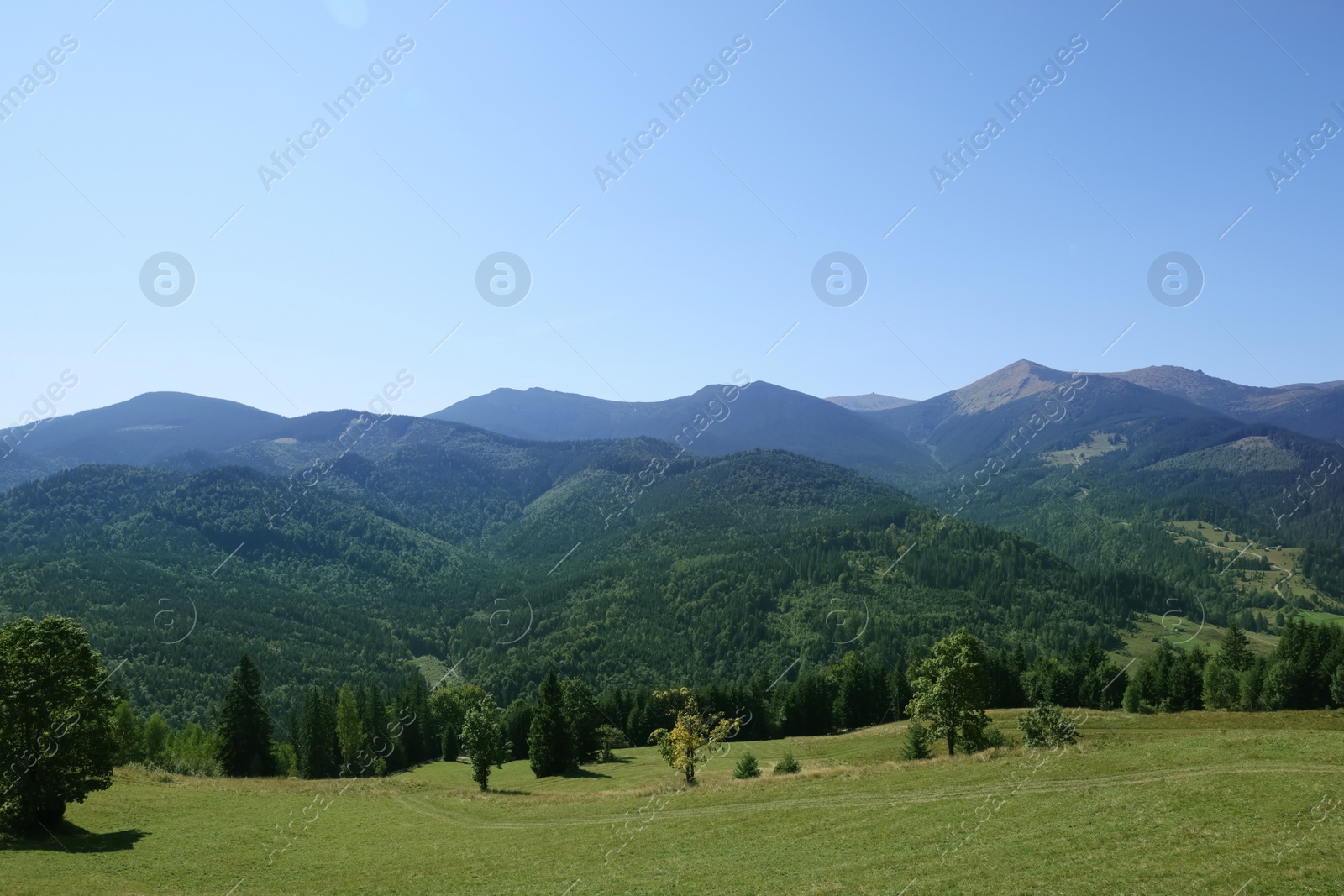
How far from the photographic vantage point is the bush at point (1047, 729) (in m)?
52.5

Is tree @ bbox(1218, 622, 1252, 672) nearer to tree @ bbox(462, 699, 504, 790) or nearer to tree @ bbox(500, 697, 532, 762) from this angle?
tree @ bbox(462, 699, 504, 790)

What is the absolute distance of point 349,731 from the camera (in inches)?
3580

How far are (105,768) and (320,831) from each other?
42.6 ft

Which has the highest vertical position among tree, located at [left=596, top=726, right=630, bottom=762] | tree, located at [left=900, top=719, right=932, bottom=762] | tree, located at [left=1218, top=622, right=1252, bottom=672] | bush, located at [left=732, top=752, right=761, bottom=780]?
tree, located at [left=1218, top=622, right=1252, bottom=672]

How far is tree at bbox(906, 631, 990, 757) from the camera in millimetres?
58312

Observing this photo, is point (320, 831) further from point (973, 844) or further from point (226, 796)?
point (973, 844)

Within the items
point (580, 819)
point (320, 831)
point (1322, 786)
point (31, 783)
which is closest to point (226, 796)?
point (320, 831)

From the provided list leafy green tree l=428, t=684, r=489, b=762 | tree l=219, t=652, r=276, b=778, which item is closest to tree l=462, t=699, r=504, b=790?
tree l=219, t=652, r=276, b=778

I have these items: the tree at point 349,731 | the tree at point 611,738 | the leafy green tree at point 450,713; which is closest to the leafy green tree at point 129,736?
the tree at point 349,731

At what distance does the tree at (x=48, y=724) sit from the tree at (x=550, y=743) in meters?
45.3

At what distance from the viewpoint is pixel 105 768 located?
3819 cm

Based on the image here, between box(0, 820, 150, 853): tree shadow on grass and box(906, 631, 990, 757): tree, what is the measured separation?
5435cm

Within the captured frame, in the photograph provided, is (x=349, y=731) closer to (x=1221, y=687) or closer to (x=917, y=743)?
(x=917, y=743)

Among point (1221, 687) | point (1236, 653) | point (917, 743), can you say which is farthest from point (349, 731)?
point (1236, 653)
